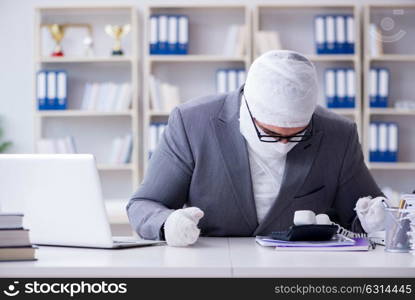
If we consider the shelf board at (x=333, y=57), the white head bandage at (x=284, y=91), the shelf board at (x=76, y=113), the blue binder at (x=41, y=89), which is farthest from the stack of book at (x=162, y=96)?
the white head bandage at (x=284, y=91)

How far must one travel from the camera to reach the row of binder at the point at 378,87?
5562 mm

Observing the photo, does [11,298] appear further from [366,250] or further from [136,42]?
[136,42]

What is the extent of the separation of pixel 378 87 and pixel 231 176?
335 centimetres

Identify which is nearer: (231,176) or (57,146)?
(231,176)

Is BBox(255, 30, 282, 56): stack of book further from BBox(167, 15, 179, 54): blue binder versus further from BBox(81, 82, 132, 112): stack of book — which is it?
BBox(81, 82, 132, 112): stack of book

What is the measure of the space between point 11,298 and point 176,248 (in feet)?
1.85

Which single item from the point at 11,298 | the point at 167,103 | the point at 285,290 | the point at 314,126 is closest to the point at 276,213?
the point at 314,126

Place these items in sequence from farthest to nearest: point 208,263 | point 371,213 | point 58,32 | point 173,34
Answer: point 58,32 → point 173,34 → point 371,213 → point 208,263

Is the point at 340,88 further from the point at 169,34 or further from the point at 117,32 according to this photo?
the point at 117,32

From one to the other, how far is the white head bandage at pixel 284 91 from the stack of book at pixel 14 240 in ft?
2.94

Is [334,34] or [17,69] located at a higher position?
[334,34]

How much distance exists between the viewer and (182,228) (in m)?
2.11

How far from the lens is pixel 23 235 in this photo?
1886 millimetres

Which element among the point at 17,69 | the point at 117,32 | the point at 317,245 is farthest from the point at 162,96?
the point at 317,245
